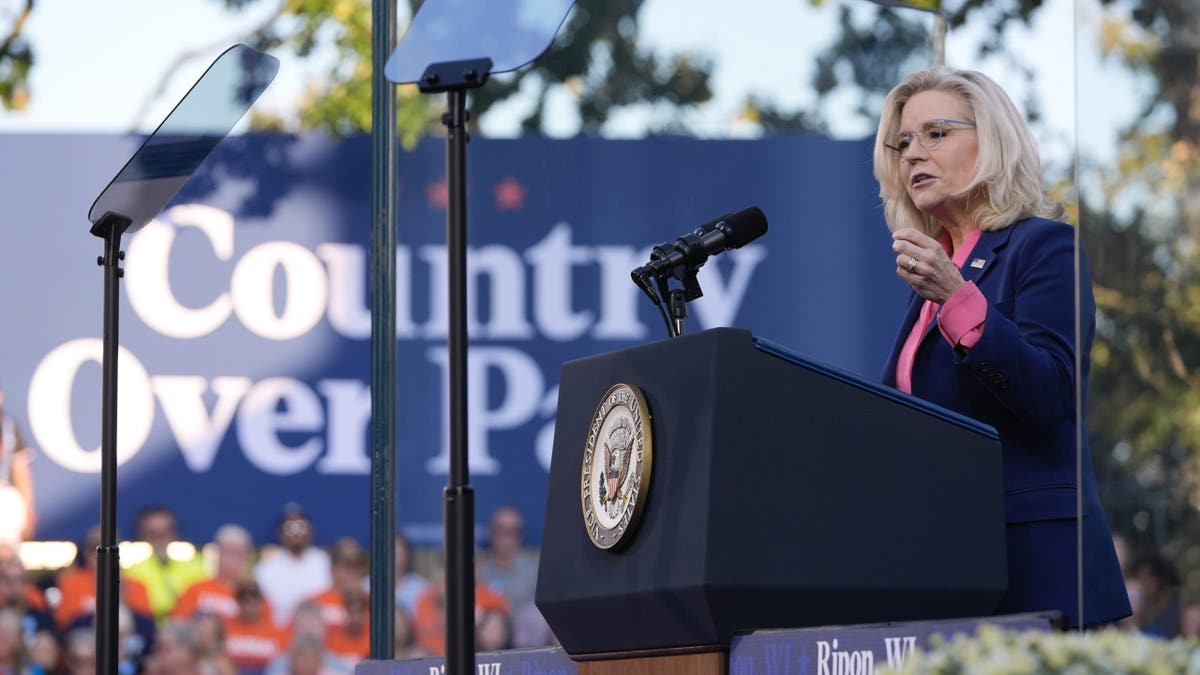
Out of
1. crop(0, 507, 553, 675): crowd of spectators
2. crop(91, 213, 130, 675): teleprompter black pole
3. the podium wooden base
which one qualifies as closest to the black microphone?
the podium wooden base

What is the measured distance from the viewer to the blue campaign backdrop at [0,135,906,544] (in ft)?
13.3

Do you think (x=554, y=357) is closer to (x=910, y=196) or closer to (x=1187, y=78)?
(x=910, y=196)

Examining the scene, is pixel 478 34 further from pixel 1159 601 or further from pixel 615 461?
pixel 1159 601

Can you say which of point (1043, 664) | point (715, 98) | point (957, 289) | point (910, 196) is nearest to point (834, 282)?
point (715, 98)

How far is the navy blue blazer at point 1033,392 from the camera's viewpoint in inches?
92.0

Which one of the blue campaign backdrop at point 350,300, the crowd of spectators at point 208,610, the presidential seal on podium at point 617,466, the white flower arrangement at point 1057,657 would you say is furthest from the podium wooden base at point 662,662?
the crowd of spectators at point 208,610

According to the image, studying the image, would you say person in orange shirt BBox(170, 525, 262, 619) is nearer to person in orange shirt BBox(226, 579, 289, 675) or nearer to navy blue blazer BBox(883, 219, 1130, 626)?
person in orange shirt BBox(226, 579, 289, 675)

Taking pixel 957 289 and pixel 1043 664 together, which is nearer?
pixel 1043 664

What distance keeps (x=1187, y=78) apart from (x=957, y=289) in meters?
0.57

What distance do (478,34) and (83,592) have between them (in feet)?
14.7

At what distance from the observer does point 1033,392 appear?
2375 millimetres

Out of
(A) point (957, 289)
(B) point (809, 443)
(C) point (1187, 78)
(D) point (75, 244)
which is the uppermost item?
(D) point (75, 244)

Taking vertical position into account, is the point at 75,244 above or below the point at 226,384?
above

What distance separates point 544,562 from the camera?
254 cm
